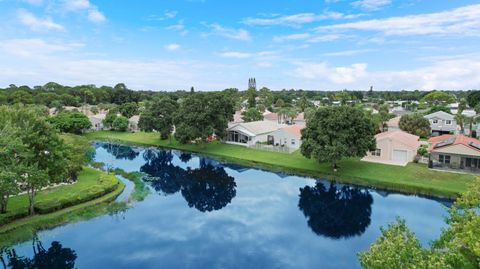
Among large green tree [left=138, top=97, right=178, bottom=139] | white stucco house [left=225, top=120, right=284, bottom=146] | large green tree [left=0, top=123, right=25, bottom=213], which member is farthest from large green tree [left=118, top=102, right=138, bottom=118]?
large green tree [left=0, top=123, right=25, bottom=213]

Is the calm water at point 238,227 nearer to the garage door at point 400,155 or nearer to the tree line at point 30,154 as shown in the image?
the tree line at point 30,154

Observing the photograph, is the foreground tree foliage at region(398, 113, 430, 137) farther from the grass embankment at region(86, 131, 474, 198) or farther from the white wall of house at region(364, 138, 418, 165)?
the grass embankment at region(86, 131, 474, 198)

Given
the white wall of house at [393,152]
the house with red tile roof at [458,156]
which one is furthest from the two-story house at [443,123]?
the white wall of house at [393,152]

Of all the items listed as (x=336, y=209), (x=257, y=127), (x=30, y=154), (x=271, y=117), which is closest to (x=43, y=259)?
(x=30, y=154)

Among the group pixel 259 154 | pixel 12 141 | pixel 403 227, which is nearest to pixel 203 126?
pixel 259 154

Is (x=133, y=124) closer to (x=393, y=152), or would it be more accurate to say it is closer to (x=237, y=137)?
(x=237, y=137)

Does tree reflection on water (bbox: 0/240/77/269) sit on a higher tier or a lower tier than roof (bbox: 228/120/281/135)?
lower

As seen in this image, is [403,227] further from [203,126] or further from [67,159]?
[203,126]
